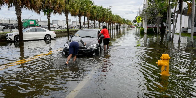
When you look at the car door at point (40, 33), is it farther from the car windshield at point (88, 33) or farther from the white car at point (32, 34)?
the car windshield at point (88, 33)

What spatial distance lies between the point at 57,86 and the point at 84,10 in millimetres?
39831

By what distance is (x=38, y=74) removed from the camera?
284 inches

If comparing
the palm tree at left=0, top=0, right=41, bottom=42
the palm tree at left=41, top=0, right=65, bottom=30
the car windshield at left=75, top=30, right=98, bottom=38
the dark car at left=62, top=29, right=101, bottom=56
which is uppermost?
the palm tree at left=41, top=0, right=65, bottom=30

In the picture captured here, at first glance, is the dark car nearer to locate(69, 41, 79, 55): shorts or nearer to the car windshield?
the car windshield

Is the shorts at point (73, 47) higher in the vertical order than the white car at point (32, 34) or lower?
lower

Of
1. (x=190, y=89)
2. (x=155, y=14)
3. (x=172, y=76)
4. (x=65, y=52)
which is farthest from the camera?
Result: (x=155, y=14)

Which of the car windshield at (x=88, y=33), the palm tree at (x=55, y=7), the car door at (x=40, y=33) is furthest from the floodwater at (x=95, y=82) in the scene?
the palm tree at (x=55, y=7)

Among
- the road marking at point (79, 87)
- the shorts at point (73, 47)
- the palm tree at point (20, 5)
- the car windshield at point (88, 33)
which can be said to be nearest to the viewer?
the road marking at point (79, 87)

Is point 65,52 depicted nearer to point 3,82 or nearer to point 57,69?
point 57,69

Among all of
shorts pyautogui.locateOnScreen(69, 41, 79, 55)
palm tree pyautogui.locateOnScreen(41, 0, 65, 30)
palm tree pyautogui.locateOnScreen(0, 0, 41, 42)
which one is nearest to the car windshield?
shorts pyautogui.locateOnScreen(69, 41, 79, 55)

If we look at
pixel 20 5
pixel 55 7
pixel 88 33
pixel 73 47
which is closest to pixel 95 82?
pixel 73 47

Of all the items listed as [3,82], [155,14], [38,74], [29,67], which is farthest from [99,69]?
[155,14]

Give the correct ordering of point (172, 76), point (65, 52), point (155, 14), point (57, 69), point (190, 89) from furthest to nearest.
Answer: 1. point (155, 14)
2. point (65, 52)
3. point (57, 69)
4. point (172, 76)
5. point (190, 89)

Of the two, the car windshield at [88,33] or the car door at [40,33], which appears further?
the car door at [40,33]
